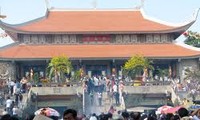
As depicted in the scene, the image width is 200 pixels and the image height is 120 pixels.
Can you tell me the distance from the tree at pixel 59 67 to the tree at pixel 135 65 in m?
3.42

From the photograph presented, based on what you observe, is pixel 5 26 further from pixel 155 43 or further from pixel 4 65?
pixel 155 43

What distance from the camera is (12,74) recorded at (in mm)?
38562

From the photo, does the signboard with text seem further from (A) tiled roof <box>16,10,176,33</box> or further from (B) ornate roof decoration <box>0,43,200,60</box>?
(B) ornate roof decoration <box>0,43,200,60</box>

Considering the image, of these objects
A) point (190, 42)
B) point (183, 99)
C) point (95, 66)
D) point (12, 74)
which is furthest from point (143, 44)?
point (190, 42)

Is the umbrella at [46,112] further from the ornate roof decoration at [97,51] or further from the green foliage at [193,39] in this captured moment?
the green foliage at [193,39]

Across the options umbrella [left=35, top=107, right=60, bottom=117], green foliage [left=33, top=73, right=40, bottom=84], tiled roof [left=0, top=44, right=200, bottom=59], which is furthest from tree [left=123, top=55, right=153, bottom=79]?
umbrella [left=35, top=107, right=60, bottom=117]

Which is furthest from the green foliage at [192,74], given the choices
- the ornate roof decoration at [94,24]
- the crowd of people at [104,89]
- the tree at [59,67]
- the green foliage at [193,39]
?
the green foliage at [193,39]

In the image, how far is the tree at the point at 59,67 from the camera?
1404 inches

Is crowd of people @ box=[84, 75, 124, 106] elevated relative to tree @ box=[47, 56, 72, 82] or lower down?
lower down

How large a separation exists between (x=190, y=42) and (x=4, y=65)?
23.1 metres

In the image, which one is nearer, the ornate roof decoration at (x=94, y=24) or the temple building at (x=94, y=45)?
the temple building at (x=94, y=45)

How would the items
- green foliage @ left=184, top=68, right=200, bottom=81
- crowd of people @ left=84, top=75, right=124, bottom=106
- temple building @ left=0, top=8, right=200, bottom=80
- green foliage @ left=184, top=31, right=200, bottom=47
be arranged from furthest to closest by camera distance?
green foliage @ left=184, top=31, right=200, bottom=47 → temple building @ left=0, top=8, right=200, bottom=80 → green foliage @ left=184, top=68, right=200, bottom=81 → crowd of people @ left=84, top=75, right=124, bottom=106

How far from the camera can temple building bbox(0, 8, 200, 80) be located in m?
38.3

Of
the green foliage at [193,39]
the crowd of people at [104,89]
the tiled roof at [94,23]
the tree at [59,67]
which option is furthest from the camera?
the green foliage at [193,39]
